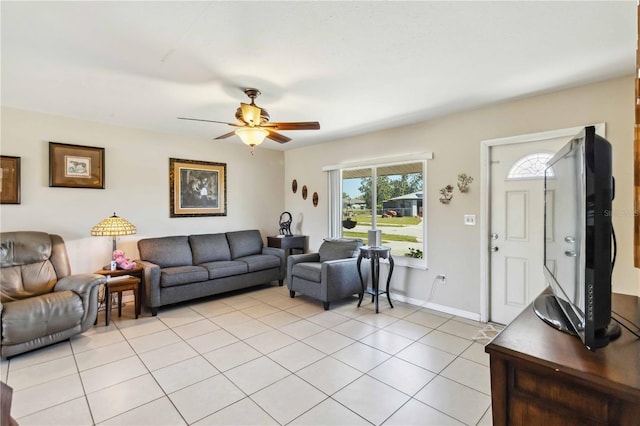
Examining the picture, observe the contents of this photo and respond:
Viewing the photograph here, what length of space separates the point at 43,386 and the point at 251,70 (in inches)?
112

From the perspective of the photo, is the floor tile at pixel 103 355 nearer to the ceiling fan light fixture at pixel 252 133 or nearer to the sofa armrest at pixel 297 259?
the sofa armrest at pixel 297 259

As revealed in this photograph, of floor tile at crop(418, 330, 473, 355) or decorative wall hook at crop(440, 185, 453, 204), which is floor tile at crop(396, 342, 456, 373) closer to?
floor tile at crop(418, 330, 473, 355)

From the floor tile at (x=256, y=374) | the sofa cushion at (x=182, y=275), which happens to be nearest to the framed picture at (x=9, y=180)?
the sofa cushion at (x=182, y=275)

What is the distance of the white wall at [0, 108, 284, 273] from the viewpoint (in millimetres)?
3523

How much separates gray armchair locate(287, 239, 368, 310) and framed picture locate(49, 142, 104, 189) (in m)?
2.81

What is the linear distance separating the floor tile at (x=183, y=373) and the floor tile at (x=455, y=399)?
1.62 meters

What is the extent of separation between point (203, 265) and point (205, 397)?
2484 millimetres

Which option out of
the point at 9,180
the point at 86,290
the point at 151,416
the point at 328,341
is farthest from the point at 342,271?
the point at 9,180

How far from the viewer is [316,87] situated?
2.84 m

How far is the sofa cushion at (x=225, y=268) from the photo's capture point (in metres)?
4.23

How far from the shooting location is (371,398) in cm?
212

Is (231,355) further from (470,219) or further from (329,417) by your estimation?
(470,219)

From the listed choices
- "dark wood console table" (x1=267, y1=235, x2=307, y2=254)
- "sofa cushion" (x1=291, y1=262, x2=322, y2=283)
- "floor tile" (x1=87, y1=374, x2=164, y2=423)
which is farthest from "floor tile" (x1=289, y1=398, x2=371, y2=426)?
"dark wood console table" (x1=267, y1=235, x2=307, y2=254)

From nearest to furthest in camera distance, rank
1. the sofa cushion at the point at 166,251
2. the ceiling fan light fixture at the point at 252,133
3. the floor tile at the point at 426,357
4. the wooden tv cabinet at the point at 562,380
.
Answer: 1. the wooden tv cabinet at the point at 562,380
2. the floor tile at the point at 426,357
3. the ceiling fan light fixture at the point at 252,133
4. the sofa cushion at the point at 166,251
